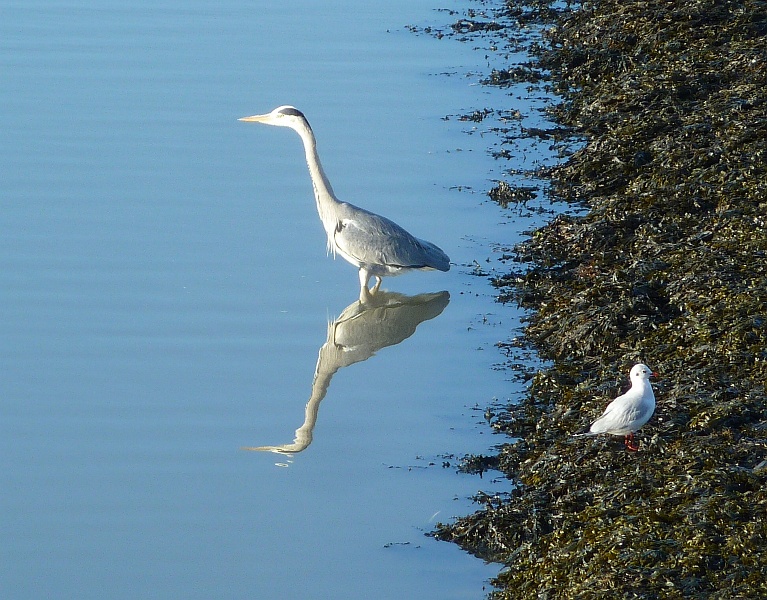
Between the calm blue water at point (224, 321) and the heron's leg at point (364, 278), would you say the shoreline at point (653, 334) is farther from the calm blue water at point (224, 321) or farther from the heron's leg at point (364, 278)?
the heron's leg at point (364, 278)

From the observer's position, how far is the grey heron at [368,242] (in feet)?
28.9

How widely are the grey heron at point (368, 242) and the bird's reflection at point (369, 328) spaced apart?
19 cm

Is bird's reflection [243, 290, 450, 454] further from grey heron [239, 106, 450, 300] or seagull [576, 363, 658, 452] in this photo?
seagull [576, 363, 658, 452]

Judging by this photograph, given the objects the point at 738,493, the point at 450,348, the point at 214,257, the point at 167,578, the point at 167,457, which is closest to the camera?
the point at 738,493

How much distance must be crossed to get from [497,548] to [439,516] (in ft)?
1.47

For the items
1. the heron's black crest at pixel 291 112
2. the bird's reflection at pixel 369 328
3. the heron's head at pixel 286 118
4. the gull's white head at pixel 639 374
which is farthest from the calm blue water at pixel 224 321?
the gull's white head at pixel 639 374

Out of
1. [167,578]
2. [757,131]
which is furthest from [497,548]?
[757,131]

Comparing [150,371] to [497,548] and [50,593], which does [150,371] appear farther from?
[497,548]

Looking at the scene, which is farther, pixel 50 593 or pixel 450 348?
pixel 450 348

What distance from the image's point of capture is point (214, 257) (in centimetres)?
907

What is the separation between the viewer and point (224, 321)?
26.8 feet

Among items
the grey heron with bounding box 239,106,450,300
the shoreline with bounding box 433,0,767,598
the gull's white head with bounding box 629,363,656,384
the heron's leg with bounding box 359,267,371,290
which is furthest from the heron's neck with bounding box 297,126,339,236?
the gull's white head with bounding box 629,363,656,384

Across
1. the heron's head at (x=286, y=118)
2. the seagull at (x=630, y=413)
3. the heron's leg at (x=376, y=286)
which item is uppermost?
the heron's head at (x=286, y=118)

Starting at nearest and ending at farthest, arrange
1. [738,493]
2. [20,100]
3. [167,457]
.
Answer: [738,493] → [167,457] → [20,100]
